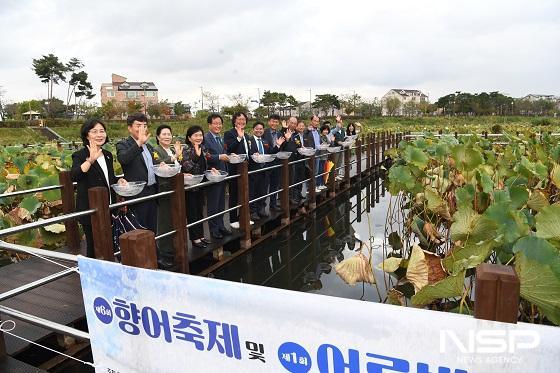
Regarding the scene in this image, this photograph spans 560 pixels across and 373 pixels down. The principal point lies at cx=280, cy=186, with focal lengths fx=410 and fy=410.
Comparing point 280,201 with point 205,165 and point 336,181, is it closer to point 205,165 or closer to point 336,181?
point 205,165

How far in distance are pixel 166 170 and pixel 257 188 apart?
7.85 ft

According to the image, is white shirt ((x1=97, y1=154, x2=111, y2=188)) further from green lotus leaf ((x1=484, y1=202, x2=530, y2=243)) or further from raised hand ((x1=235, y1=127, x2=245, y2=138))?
green lotus leaf ((x1=484, y1=202, x2=530, y2=243))

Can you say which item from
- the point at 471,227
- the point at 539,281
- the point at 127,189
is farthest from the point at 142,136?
the point at 539,281

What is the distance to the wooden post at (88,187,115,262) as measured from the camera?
2.87m

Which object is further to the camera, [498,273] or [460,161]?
[460,161]

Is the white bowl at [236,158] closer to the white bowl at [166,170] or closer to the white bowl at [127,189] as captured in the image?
the white bowl at [166,170]

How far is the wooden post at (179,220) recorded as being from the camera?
3973mm

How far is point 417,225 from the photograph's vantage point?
152 inches

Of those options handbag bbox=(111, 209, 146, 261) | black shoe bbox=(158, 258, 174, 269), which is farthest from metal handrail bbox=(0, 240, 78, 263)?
black shoe bbox=(158, 258, 174, 269)

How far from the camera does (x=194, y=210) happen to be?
468 cm

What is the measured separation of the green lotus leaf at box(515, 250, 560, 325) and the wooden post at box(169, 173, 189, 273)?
10.3 feet

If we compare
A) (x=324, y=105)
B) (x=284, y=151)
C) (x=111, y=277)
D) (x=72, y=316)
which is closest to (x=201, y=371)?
(x=111, y=277)

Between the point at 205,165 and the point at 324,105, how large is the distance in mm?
55840

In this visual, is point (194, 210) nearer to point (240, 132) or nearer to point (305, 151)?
point (240, 132)
